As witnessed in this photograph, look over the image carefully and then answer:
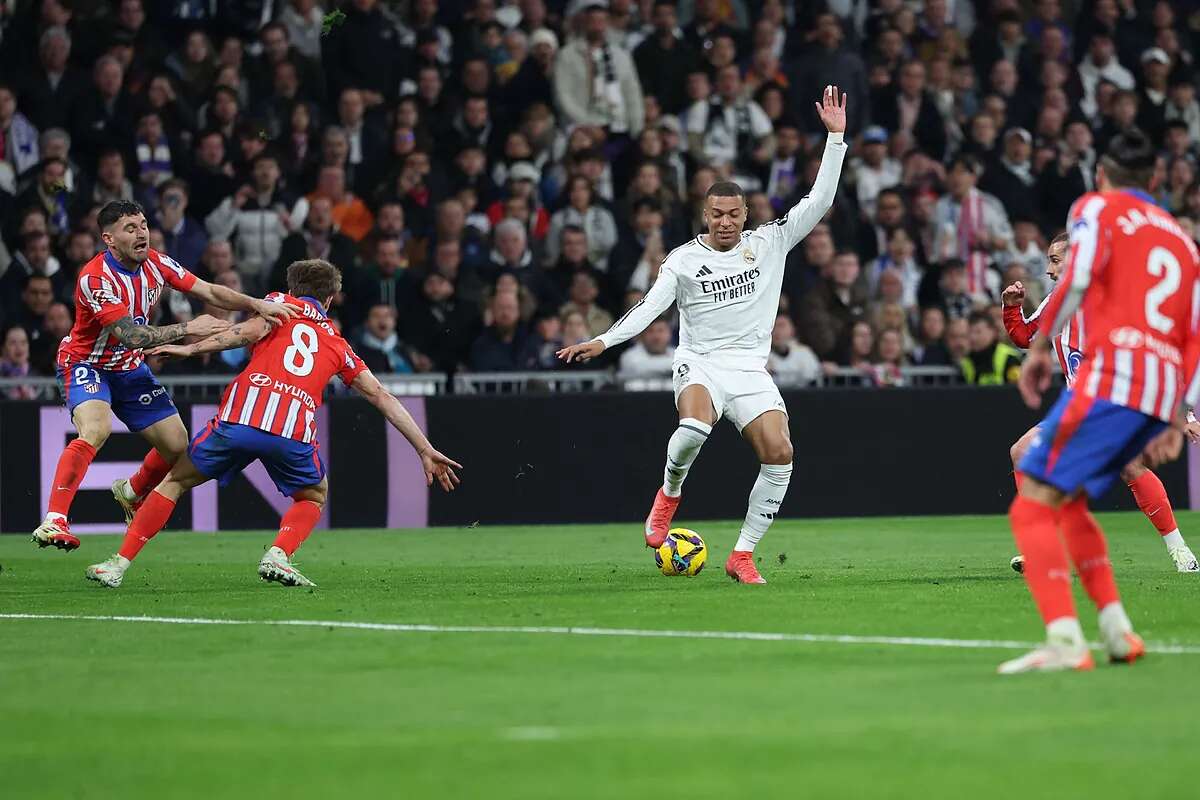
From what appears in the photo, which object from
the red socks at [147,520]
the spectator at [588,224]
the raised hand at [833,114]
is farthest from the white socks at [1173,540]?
the spectator at [588,224]

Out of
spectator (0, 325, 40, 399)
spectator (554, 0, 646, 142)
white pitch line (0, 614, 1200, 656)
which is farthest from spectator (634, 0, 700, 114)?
white pitch line (0, 614, 1200, 656)

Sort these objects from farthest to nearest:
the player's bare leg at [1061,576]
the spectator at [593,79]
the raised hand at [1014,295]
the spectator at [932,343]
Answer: the spectator at [593,79]
the spectator at [932,343]
the raised hand at [1014,295]
the player's bare leg at [1061,576]

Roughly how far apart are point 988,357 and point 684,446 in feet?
27.3

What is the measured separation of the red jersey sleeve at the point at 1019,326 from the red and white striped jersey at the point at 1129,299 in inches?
176

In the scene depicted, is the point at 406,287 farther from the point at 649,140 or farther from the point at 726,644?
the point at 726,644

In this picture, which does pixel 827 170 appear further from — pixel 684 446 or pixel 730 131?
pixel 730 131

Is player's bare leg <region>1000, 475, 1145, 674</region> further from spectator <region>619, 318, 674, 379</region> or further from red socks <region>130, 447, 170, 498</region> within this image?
spectator <region>619, 318, 674, 379</region>

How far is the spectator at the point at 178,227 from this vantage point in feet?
61.0

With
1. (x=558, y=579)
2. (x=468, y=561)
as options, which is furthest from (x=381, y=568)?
(x=558, y=579)

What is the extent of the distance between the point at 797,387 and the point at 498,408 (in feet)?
9.28

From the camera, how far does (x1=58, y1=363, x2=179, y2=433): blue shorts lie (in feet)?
42.2

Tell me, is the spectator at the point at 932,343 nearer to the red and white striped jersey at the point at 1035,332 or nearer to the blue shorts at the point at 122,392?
the red and white striped jersey at the point at 1035,332

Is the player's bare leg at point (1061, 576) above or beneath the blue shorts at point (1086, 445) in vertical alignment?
beneath

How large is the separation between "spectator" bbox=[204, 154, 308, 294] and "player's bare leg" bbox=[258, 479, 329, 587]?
24.1 feet
